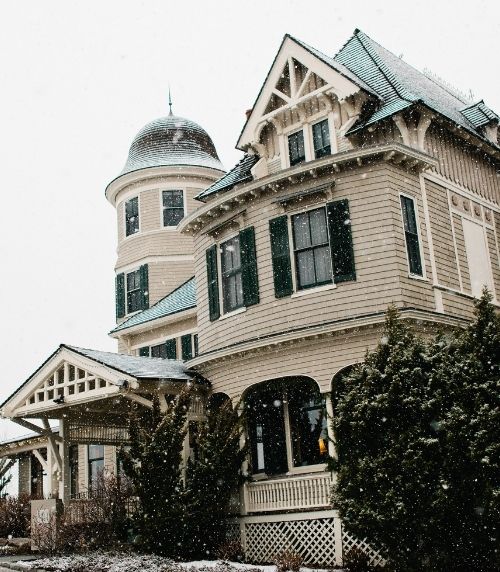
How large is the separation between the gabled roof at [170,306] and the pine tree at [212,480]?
787 centimetres

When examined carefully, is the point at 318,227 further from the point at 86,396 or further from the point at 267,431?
the point at 86,396

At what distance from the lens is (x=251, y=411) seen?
54.3ft

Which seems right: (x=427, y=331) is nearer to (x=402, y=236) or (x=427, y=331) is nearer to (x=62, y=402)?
(x=402, y=236)

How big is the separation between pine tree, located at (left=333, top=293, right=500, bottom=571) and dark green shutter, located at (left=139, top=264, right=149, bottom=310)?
53.3 feet

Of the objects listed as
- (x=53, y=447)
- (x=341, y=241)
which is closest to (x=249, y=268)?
(x=341, y=241)

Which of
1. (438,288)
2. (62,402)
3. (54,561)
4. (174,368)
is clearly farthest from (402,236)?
(54,561)

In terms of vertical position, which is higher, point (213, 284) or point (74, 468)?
point (213, 284)

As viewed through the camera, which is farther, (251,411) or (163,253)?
(163,253)

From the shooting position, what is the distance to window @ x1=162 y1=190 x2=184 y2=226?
2686cm

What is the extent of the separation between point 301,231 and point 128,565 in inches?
287

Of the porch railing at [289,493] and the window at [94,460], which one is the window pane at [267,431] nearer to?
the porch railing at [289,493]

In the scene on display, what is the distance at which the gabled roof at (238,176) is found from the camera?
17.6 m

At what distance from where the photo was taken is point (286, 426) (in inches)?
626

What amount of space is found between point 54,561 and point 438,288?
9.45 m
